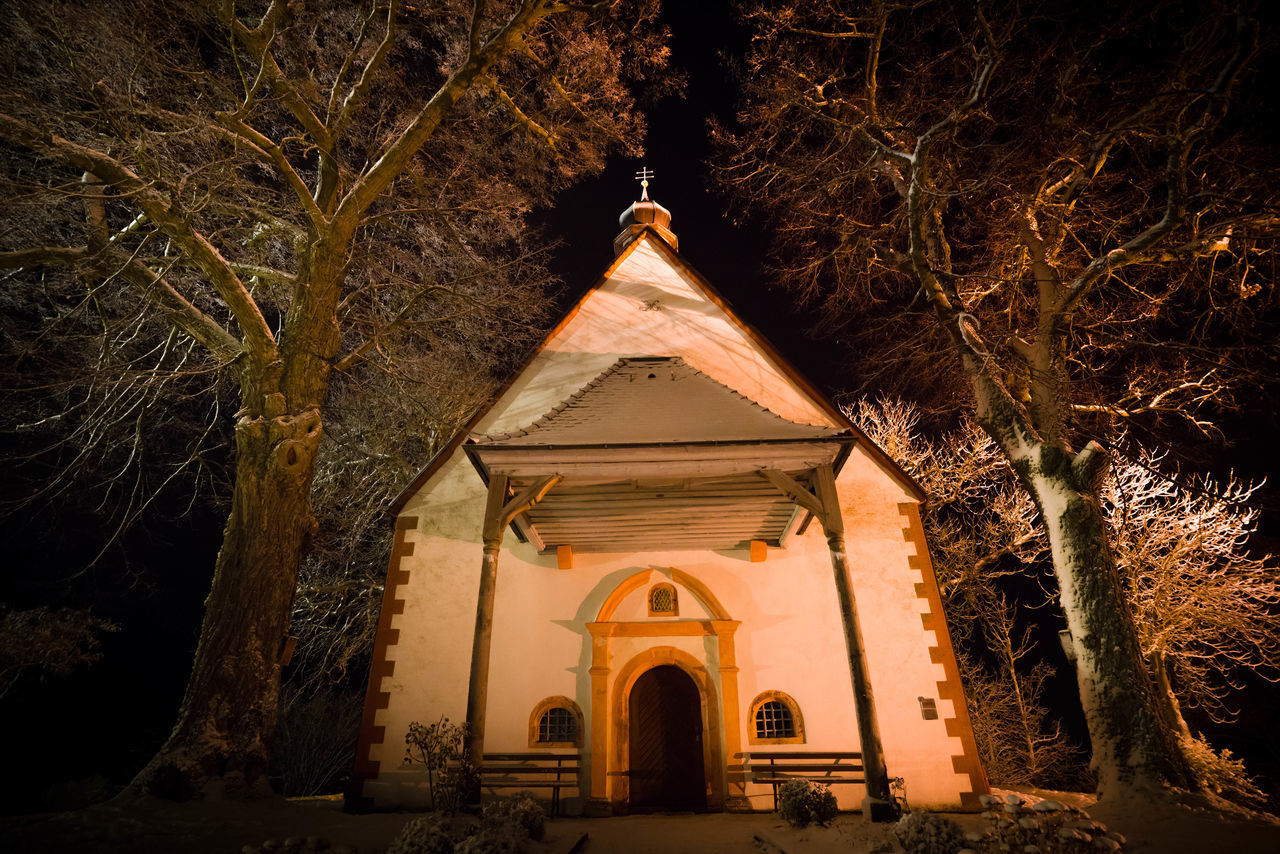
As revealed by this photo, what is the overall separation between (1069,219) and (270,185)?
11.3m

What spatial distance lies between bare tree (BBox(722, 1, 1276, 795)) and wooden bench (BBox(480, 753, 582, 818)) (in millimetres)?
5541

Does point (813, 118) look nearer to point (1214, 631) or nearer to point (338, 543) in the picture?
point (338, 543)

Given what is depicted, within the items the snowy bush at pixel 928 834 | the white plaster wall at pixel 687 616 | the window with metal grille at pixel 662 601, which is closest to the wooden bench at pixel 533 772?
the white plaster wall at pixel 687 616

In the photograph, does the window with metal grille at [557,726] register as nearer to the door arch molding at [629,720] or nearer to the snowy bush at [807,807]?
the door arch molding at [629,720]

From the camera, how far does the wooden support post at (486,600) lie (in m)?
→ 5.73

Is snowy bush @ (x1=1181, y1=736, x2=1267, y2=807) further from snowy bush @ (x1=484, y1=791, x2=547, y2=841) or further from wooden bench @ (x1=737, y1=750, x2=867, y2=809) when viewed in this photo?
snowy bush @ (x1=484, y1=791, x2=547, y2=841)

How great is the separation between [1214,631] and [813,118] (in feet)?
45.8

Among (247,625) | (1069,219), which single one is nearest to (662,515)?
(247,625)

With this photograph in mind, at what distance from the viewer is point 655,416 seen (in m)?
7.22

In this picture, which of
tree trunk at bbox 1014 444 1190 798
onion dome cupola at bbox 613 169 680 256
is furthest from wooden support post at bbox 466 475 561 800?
onion dome cupola at bbox 613 169 680 256

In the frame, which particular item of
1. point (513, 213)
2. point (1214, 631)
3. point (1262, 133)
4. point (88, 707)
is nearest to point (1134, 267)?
point (1262, 133)

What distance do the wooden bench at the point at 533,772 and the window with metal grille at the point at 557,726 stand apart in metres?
0.24

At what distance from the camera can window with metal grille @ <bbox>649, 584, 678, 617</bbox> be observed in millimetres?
8570

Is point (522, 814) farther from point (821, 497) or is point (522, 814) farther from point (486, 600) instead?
point (821, 497)
